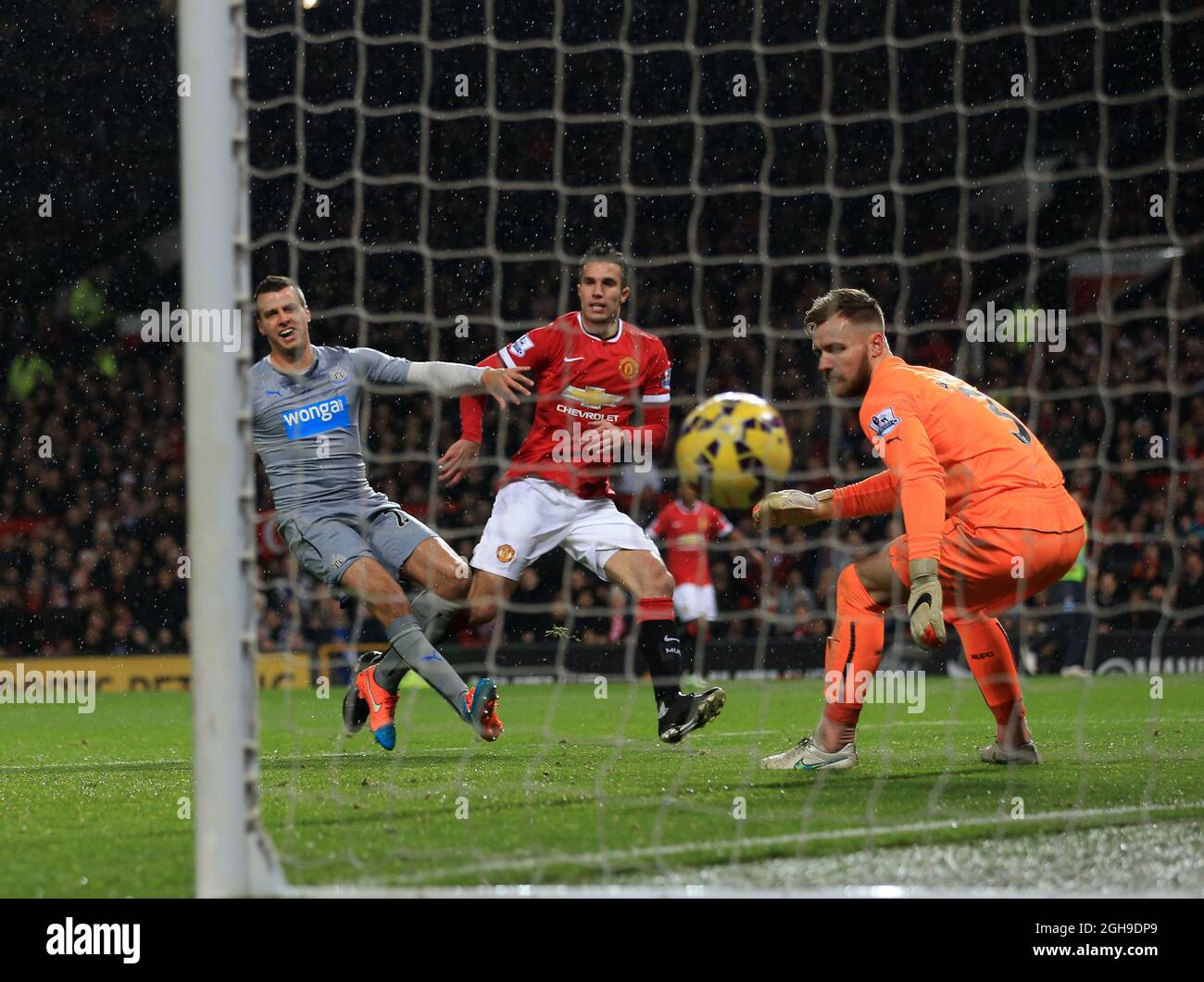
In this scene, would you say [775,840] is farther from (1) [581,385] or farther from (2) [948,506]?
(1) [581,385]

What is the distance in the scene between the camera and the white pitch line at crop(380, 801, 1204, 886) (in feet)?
13.1

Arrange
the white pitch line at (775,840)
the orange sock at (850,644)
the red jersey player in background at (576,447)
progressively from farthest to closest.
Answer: the red jersey player in background at (576,447), the orange sock at (850,644), the white pitch line at (775,840)

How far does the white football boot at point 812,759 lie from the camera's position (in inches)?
226

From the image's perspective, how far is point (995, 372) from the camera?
1741 centimetres

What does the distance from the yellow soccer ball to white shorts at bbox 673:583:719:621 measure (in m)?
6.12

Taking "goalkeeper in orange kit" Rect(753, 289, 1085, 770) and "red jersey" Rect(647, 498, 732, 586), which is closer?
"goalkeeper in orange kit" Rect(753, 289, 1085, 770)

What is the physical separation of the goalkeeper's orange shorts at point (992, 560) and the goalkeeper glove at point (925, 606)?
546 mm

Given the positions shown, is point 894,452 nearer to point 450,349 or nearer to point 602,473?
point 602,473

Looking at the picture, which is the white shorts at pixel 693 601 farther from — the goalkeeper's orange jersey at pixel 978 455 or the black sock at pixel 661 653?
the goalkeeper's orange jersey at pixel 978 455

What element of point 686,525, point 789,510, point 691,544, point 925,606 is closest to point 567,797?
point 789,510

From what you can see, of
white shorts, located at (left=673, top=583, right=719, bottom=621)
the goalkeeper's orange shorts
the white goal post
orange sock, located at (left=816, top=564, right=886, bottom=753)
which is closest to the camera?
the white goal post

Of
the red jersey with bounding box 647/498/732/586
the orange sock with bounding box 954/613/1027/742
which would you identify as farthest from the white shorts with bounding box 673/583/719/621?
the orange sock with bounding box 954/613/1027/742

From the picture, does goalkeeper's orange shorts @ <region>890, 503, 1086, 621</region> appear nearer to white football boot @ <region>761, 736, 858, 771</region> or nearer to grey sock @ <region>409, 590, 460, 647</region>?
white football boot @ <region>761, 736, 858, 771</region>

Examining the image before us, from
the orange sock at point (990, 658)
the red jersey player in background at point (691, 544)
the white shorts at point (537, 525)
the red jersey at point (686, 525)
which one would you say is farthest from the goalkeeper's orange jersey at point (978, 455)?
the red jersey at point (686, 525)
